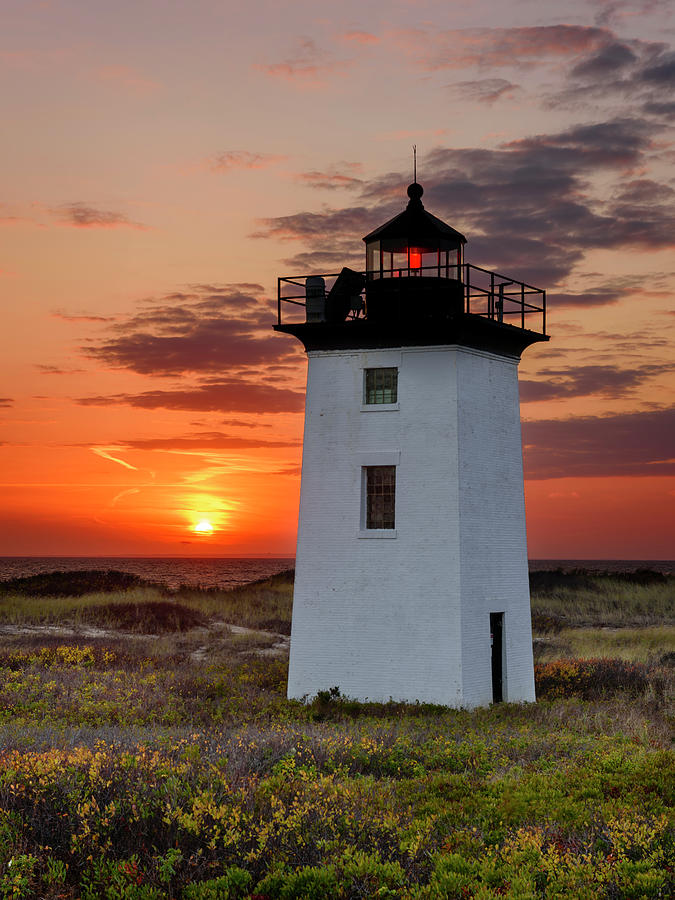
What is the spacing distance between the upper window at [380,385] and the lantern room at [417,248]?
227 cm

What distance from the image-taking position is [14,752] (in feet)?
38.9

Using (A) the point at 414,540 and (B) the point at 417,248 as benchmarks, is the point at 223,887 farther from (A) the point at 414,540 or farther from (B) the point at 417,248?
(B) the point at 417,248

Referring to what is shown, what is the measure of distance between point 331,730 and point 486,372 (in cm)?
945

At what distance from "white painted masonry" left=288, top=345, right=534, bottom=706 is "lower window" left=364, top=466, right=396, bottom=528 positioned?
0.31 metres

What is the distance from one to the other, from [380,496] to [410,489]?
85cm

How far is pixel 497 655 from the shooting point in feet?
71.4

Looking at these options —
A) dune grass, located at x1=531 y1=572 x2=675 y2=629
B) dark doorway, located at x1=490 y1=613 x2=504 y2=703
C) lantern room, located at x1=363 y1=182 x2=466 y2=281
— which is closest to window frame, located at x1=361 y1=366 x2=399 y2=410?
lantern room, located at x1=363 y1=182 x2=466 y2=281

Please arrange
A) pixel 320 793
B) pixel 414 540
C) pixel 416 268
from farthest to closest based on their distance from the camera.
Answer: pixel 416 268 → pixel 414 540 → pixel 320 793

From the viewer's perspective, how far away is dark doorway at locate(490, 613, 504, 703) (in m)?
21.7

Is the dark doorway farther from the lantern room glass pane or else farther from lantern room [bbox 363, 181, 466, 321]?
the lantern room glass pane

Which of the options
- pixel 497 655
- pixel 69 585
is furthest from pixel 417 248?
pixel 69 585

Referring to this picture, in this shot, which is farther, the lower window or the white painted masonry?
the lower window

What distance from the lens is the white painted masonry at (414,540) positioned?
20.5 metres

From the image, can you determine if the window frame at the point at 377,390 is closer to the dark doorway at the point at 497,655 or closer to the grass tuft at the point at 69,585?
the dark doorway at the point at 497,655
